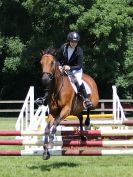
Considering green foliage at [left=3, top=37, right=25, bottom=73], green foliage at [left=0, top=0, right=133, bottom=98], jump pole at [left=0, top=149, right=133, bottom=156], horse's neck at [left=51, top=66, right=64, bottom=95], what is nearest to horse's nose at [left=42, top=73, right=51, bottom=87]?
horse's neck at [left=51, top=66, right=64, bottom=95]

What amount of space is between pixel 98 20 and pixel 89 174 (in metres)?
23.1

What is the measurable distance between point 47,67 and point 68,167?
6.94 ft

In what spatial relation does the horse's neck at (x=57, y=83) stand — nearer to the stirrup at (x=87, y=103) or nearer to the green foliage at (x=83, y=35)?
the stirrup at (x=87, y=103)

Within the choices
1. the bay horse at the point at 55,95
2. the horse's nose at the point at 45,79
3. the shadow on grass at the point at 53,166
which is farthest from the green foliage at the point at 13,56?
the horse's nose at the point at 45,79

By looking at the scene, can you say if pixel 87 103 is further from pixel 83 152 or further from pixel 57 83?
pixel 83 152

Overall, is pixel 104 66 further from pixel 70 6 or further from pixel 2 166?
pixel 2 166

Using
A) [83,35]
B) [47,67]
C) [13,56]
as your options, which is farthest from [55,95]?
[13,56]

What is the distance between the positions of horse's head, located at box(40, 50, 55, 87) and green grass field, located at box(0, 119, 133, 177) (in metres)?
1.69

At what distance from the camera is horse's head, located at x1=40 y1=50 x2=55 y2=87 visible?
30.6 ft

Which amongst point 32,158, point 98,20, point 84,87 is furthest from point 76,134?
point 98,20

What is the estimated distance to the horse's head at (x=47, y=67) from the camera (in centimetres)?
934

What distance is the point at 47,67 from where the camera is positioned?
31.2 feet

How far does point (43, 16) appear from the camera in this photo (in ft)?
112

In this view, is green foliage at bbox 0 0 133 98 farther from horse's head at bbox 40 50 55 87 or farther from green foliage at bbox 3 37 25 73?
horse's head at bbox 40 50 55 87
